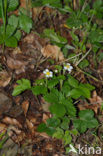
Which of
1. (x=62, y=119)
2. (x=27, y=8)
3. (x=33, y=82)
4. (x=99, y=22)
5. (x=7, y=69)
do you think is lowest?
(x=62, y=119)

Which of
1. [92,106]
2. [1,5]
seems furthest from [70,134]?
[1,5]

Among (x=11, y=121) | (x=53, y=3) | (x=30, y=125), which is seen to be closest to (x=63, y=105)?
(x=30, y=125)

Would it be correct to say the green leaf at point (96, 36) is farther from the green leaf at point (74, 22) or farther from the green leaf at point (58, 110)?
the green leaf at point (58, 110)

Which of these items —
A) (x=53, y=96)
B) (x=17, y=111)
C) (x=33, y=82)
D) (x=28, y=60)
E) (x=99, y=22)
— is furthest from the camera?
(x=99, y=22)

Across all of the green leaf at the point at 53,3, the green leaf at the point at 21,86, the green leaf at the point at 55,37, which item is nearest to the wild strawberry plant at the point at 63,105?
the green leaf at the point at 21,86

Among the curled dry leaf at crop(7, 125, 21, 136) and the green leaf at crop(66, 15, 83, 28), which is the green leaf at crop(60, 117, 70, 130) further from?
the green leaf at crop(66, 15, 83, 28)

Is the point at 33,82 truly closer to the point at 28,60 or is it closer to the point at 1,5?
the point at 28,60
